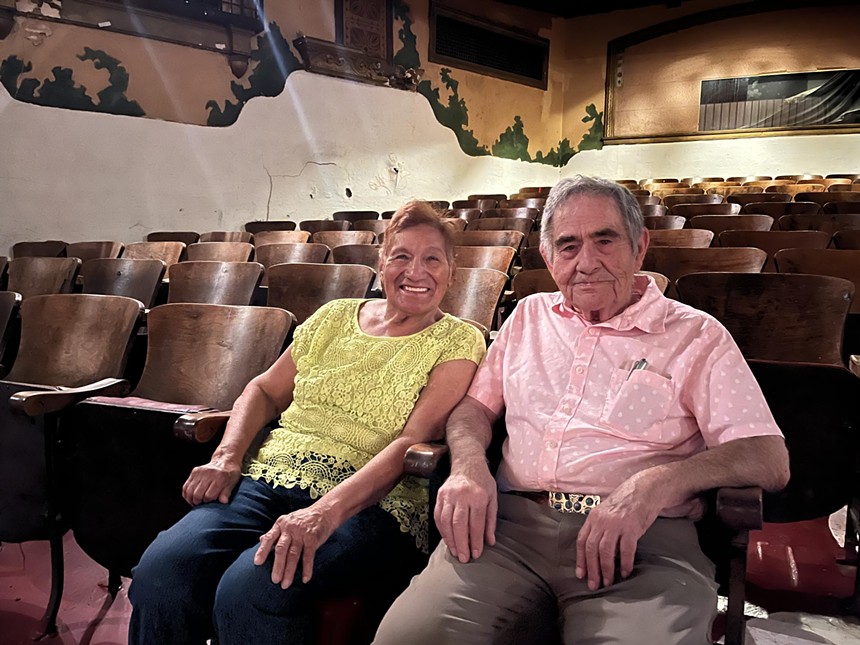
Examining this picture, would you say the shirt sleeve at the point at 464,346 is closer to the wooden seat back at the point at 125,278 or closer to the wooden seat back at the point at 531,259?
the wooden seat back at the point at 531,259

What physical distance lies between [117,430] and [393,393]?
577 mm

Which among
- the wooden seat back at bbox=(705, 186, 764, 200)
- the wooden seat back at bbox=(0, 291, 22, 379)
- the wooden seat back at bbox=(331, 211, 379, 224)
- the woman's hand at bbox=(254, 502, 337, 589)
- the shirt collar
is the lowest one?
the woman's hand at bbox=(254, 502, 337, 589)

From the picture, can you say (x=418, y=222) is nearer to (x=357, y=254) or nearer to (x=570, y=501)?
(x=570, y=501)

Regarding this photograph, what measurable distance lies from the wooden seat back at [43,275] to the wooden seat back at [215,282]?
0.64m

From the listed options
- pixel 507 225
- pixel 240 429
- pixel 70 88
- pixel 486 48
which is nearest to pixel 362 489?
pixel 240 429

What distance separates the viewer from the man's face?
1.22m

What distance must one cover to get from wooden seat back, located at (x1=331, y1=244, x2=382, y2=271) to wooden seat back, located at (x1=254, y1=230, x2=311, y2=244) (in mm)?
1068

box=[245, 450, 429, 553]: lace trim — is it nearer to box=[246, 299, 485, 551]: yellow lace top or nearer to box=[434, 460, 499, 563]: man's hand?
box=[246, 299, 485, 551]: yellow lace top

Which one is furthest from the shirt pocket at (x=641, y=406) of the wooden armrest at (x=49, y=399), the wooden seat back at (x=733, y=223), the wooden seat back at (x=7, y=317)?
the wooden seat back at (x=733, y=223)

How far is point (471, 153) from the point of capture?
8.88 metres

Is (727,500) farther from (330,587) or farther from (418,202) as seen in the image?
(418,202)

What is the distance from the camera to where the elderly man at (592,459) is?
969 mm

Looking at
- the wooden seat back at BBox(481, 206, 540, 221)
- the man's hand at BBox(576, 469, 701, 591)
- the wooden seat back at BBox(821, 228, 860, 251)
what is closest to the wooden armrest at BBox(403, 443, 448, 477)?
the man's hand at BBox(576, 469, 701, 591)

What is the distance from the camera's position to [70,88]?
5.08 m
